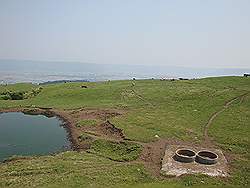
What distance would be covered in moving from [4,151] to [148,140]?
19656mm

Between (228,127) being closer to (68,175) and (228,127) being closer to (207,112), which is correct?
(207,112)

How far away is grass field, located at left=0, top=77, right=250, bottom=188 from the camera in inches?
1155

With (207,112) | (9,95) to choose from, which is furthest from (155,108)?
(9,95)

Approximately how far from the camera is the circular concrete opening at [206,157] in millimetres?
33812

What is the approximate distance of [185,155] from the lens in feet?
122

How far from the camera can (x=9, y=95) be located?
3233 inches

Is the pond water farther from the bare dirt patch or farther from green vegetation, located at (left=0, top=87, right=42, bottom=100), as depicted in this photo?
the bare dirt patch

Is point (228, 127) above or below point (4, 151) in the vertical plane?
above

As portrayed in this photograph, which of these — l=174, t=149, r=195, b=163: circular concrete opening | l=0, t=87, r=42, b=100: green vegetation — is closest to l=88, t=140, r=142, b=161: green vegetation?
l=174, t=149, r=195, b=163: circular concrete opening

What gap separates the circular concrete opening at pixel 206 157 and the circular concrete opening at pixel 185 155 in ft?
2.23

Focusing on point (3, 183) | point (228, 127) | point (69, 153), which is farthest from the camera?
point (228, 127)

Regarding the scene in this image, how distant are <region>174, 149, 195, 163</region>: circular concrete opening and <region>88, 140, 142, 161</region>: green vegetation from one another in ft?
16.0

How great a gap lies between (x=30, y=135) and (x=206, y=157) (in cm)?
2970

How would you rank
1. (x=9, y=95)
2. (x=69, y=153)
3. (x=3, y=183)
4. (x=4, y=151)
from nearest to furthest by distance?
1. (x=3, y=183)
2. (x=69, y=153)
3. (x=4, y=151)
4. (x=9, y=95)
